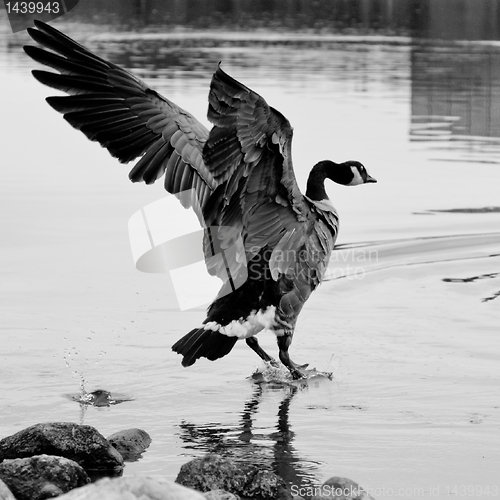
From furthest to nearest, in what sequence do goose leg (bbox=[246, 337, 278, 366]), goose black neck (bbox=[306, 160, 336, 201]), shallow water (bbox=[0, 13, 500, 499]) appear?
1. goose black neck (bbox=[306, 160, 336, 201])
2. goose leg (bbox=[246, 337, 278, 366])
3. shallow water (bbox=[0, 13, 500, 499])

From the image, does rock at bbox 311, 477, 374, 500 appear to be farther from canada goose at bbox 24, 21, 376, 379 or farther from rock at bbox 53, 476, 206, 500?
canada goose at bbox 24, 21, 376, 379

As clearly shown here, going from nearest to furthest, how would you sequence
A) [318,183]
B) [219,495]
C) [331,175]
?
1. [219,495]
2. [318,183]
3. [331,175]

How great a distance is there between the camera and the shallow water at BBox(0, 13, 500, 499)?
5.99 metres

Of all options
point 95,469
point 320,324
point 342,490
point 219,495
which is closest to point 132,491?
point 219,495

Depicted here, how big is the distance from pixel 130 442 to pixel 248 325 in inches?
65.5

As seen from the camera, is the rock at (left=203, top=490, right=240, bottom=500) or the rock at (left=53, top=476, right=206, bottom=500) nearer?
the rock at (left=53, top=476, right=206, bottom=500)

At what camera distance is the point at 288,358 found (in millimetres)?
7395

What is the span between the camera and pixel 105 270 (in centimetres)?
960

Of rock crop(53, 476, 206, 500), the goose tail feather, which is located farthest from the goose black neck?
rock crop(53, 476, 206, 500)

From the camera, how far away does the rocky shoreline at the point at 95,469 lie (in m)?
5.12

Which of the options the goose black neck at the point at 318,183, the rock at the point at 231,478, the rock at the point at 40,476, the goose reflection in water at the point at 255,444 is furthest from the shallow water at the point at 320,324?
the goose black neck at the point at 318,183

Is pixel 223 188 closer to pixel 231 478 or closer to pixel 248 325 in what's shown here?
pixel 248 325

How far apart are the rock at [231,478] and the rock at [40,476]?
0.50 m

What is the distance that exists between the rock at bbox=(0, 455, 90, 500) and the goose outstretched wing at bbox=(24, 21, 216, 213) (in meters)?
2.70
